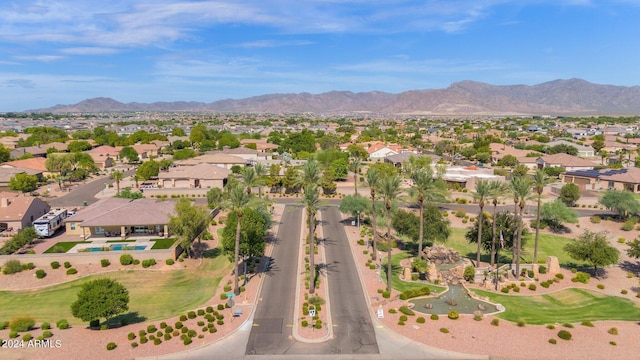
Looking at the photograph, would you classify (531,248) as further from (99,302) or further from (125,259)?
(99,302)

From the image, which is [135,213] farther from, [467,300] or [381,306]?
[467,300]

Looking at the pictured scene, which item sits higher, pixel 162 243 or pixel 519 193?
pixel 519 193

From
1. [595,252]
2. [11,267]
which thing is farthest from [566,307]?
[11,267]

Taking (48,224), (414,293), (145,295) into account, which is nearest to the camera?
(414,293)

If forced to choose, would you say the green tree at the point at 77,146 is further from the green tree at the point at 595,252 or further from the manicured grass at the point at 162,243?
the green tree at the point at 595,252

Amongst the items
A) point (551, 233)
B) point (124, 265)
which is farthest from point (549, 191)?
point (124, 265)

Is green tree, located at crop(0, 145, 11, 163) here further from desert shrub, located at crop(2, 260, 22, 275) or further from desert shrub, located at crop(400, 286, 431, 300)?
desert shrub, located at crop(400, 286, 431, 300)
